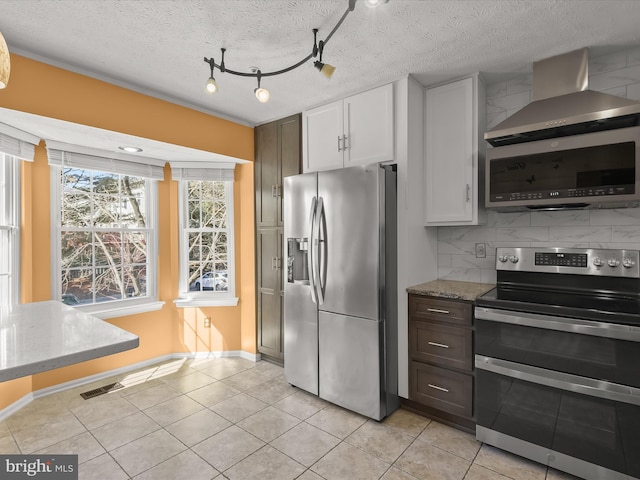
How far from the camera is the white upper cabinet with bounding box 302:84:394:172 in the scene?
2.64 metres

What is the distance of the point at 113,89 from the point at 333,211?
6.07 ft

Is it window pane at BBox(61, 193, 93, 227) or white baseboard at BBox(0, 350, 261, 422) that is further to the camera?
window pane at BBox(61, 193, 93, 227)

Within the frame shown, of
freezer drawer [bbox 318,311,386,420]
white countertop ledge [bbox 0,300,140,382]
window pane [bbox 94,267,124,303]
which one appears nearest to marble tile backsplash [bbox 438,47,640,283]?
freezer drawer [bbox 318,311,386,420]

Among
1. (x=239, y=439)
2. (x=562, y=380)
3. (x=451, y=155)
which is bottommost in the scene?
(x=239, y=439)

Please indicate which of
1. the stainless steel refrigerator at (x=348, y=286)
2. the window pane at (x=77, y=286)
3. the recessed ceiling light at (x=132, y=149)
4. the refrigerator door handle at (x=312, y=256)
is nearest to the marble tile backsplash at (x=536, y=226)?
the stainless steel refrigerator at (x=348, y=286)

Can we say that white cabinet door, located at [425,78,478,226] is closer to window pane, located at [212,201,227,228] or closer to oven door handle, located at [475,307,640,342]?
oven door handle, located at [475,307,640,342]

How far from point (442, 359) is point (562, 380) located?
0.70m

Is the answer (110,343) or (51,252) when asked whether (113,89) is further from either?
(110,343)

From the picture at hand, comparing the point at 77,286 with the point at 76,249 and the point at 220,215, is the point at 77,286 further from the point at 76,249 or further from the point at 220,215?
the point at 220,215

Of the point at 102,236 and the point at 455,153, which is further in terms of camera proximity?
the point at 102,236

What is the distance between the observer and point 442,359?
7.82 feet

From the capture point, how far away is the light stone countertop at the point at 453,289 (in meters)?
2.30

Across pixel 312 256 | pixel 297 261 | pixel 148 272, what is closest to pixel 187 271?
pixel 148 272

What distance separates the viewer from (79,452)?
215cm
